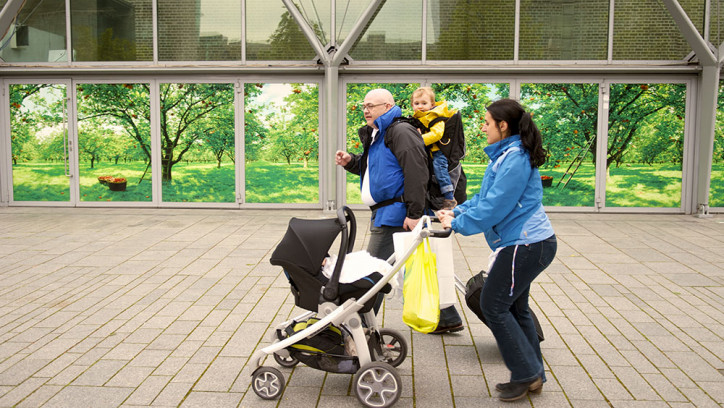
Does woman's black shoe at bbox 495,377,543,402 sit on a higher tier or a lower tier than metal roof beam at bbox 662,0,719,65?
lower

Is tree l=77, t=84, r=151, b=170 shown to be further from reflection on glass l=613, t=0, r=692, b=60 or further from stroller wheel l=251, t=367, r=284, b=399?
stroller wheel l=251, t=367, r=284, b=399

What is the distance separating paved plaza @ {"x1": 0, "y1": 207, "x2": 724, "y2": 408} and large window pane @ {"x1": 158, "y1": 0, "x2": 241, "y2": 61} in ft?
14.1

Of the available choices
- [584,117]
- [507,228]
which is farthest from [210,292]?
[584,117]

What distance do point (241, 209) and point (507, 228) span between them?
901 centimetres

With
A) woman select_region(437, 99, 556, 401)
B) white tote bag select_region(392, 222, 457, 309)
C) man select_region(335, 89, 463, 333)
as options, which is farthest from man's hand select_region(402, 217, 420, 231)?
woman select_region(437, 99, 556, 401)

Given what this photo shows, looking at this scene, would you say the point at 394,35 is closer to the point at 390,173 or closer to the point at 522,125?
the point at 390,173

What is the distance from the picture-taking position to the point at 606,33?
37.6 ft

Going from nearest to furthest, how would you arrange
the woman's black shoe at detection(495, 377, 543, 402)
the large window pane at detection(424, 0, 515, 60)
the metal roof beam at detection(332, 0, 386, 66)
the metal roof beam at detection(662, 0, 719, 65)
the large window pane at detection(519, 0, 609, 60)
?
the woman's black shoe at detection(495, 377, 543, 402) → the metal roof beam at detection(662, 0, 719, 65) → the metal roof beam at detection(332, 0, 386, 66) → the large window pane at detection(519, 0, 609, 60) → the large window pane at detection(424, 0, 515, 60)

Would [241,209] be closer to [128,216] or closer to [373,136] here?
[128,216]

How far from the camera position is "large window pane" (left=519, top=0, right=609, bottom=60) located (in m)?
11.4

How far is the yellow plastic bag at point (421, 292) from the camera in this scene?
3533 millimetres

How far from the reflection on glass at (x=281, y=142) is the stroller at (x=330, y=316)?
8336 mm

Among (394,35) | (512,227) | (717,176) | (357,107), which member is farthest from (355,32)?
(512,227)

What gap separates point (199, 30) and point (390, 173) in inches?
341
